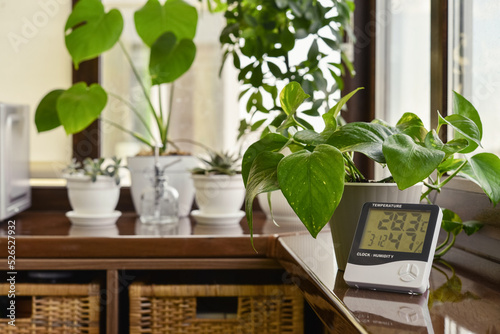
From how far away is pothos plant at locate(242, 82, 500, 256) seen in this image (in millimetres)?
713

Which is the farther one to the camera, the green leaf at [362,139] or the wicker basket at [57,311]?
the wicker basket at [57,311]

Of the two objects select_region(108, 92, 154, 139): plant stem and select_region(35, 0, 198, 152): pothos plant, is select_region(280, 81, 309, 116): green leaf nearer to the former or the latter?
select_region(35, 0, 198, 152): pothos plant

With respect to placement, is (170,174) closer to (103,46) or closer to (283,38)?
(103,46)

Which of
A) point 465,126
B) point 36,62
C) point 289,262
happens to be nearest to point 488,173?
point 465,126

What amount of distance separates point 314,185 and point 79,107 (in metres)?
1.03

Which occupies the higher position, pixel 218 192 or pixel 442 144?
pixel 442 144

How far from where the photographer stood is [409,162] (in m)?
0.72

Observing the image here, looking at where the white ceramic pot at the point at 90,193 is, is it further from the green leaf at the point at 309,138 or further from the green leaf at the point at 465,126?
the green leaf at the point at 465,126

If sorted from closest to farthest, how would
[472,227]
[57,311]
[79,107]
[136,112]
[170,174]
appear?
[472,227]
[57,311]
[79,107]
[170,174]
[136,112]

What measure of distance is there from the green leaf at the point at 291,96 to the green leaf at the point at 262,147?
5 centimetres

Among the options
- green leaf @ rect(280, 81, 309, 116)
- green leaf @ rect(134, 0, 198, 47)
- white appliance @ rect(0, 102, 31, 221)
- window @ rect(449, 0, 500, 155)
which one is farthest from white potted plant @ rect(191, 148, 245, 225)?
green leaf @ rect(280, 81, 309, 116)

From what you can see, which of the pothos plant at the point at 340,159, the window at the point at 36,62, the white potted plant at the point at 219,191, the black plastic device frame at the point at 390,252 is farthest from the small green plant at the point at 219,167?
the black plastic device frame at the point at 390,252

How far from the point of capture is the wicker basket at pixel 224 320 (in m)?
1.38

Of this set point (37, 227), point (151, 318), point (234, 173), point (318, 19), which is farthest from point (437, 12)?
point (37, 227)
